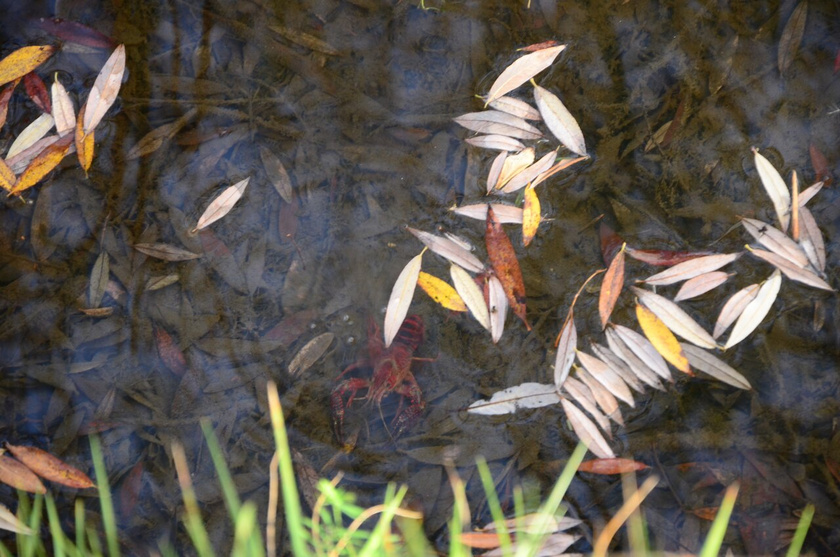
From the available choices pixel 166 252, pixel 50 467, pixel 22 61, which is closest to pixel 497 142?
pixel 166 252

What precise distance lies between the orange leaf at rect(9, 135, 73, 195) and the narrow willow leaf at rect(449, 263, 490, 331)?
128 centimetres

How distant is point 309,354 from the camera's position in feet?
6.05

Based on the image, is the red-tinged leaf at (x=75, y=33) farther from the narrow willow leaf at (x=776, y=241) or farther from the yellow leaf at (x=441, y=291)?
the narrow willow leaf at (x=776, y=241)

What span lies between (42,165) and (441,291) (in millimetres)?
1307

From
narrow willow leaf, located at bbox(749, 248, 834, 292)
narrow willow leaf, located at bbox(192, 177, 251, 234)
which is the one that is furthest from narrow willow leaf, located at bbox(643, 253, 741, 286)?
narrow willow leaf, located at bbox(192, 177, 251, 234)

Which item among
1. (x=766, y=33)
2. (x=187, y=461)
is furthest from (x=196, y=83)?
(x=766, y=33)

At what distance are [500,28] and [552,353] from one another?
1039mm

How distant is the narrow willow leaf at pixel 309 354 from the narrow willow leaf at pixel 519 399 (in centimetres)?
51

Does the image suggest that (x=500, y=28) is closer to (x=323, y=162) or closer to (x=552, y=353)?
(x=323, y=162)

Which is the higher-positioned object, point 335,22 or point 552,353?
point 335,22

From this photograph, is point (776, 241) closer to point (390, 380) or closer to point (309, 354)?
point (390, 380)

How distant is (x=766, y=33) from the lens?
185 centimetres

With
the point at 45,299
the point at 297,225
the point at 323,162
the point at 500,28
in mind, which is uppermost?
the point at 500,28

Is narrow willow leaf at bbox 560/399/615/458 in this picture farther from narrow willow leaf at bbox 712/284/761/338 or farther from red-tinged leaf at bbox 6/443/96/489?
red-tinged leaf at bbox 6/443/96/489
